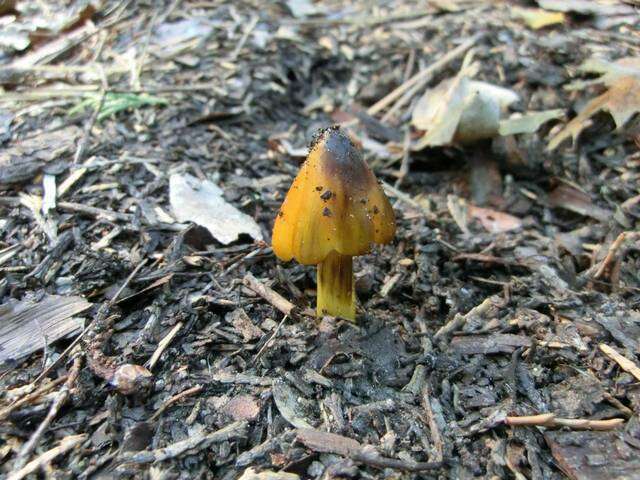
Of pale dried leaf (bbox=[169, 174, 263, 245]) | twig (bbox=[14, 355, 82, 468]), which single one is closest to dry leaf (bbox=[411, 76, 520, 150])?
pale dried leaf (bbox=[169, 174, 263, 245])

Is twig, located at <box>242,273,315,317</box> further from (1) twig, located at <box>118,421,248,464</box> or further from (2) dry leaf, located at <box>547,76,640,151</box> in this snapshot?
(2) dry leaf, located at <box>547,76,640,151</box>

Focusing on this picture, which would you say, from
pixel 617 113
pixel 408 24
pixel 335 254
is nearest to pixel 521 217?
pixel 617 113

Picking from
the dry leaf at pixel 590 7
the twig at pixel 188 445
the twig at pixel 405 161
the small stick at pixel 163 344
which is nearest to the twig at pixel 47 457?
the twig at pixel 188 445

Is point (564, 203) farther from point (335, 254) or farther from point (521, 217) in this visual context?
point (335, 254)

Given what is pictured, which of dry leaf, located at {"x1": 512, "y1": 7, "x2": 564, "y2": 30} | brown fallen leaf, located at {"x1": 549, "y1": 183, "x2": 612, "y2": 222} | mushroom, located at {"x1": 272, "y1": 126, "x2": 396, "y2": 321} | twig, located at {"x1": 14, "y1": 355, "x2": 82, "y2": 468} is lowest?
brown fallen leaf, located at {"x1": 549, "y1": 183, "x2": 612, "y2": 222}

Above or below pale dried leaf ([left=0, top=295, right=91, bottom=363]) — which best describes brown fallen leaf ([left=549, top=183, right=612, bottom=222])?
below

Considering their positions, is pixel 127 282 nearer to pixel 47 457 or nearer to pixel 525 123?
pixel 47 457
